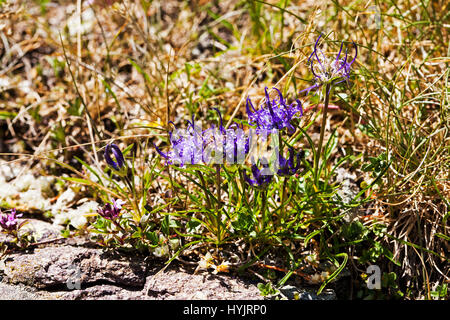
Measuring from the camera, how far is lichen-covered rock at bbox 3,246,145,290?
2.08m

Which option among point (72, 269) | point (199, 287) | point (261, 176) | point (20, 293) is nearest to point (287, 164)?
point (261, 176)

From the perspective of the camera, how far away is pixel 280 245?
2178 mm

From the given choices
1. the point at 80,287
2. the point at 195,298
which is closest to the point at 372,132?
the point at 195,298

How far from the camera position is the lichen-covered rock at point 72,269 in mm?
2080

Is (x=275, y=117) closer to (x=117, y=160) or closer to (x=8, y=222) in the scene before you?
(x=117, y=160)

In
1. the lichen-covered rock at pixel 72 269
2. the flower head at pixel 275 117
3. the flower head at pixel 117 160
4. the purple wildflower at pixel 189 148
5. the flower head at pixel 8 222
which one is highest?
the flower head at pixel 275 117

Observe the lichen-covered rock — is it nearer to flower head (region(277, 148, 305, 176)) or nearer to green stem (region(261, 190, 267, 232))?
green stem (region(261, 190, 267, 232))

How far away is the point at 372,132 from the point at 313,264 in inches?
31.7

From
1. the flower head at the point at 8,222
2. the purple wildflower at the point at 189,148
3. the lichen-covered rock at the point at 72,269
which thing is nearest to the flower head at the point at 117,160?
the purple wildflower at the point at 189,148

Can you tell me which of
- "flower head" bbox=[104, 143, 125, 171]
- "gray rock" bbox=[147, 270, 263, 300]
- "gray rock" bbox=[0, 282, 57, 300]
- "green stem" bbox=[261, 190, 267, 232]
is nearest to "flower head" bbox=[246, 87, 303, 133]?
"green stem" bbox=[261, 190, 267, 232]

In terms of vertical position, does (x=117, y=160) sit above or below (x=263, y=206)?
above

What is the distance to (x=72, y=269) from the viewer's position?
2096 mm

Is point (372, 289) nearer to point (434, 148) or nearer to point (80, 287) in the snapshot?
point (434, 148)

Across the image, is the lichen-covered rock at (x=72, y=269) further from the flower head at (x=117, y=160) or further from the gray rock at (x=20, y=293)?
the flower head at (x=117, y=160)
